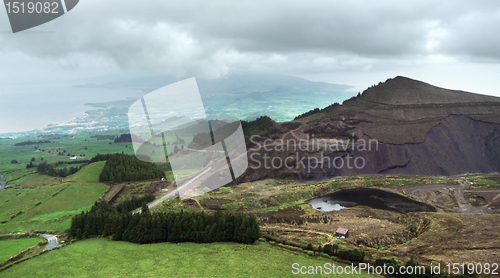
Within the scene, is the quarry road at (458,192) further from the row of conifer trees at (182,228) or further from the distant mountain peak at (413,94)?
the row of conifer trees at (182,228)

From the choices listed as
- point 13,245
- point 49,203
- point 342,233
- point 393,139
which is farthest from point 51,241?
point 393,139

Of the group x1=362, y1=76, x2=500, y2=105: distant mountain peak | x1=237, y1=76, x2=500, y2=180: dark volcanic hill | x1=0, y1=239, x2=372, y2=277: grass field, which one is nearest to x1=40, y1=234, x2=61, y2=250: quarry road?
x1=0, y1=239, x2=372, y2=277: grass field

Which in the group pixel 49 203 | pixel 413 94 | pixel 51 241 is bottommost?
pixel 51 241

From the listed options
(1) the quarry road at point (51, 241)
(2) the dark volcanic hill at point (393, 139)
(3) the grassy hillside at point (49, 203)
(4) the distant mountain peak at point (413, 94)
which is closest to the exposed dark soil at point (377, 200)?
(2) the dark volcanic hill at point (393, 139)

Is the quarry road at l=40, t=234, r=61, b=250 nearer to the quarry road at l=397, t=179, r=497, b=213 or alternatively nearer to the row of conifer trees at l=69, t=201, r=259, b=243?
the row of conifer trees at l=69, t=201, r=259, b=243

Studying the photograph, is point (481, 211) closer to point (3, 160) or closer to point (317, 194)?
point (317, 194)

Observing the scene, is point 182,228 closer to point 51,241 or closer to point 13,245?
point 51,241

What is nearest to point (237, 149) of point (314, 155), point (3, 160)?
point (314, 155)
